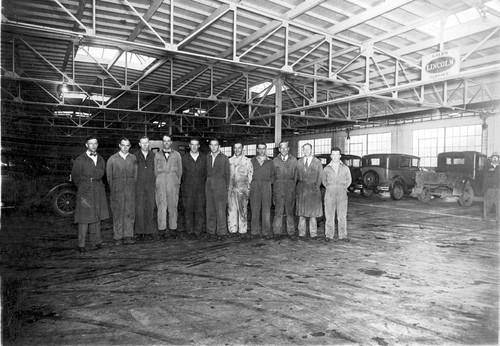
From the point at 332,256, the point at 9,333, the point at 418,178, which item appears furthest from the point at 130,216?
the point at 418,178

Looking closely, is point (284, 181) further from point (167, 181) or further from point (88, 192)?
point (88, 192)

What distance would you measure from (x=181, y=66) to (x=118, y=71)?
2.67 meters

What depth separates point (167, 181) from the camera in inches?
249

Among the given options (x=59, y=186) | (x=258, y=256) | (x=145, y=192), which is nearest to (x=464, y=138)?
(x=258, y=256)

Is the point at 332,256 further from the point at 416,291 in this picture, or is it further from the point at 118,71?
the point at 118,71

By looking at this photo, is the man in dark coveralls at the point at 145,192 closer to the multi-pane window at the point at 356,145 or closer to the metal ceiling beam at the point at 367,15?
the metal ceiling beam at the point at 367,15

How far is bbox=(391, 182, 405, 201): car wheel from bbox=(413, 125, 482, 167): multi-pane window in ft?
14.9

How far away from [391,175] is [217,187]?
11331mm

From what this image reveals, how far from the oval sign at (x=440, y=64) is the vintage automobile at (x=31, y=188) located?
32.2 feet

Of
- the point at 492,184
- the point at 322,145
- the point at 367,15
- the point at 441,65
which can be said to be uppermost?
the point at 367,15

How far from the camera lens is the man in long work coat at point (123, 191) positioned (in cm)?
588

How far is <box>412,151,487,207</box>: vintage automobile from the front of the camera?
42.0ft

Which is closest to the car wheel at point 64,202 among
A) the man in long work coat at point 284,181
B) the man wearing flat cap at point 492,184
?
the man in long work coat at point 284,181

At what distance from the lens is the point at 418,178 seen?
13961 millimetres
